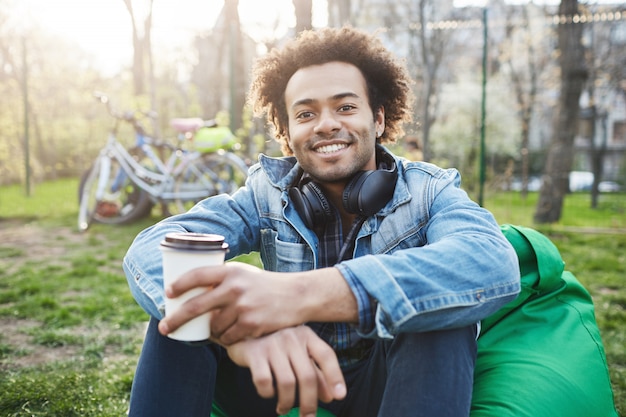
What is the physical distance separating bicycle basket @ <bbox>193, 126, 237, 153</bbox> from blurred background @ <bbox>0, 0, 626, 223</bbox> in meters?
0.70

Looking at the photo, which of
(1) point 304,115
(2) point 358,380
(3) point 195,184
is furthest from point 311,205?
(3) point 195,184

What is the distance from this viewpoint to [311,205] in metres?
2.06

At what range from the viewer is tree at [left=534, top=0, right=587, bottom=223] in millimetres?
8422

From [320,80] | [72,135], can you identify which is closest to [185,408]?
[320,80]

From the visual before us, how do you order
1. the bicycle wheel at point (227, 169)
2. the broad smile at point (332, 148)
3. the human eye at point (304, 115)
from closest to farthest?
1. the broad smile at point (332, 148)
2. the human eye at point (304, 115)
3. the bicycle wheel at point (227, 169)

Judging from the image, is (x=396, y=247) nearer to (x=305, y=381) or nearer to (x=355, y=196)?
(x=355, y=196)

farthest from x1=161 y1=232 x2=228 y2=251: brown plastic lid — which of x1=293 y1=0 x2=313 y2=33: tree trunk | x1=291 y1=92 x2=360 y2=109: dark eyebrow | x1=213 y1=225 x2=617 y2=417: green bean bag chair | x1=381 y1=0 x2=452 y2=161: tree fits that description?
x1=293 y1=0 x2=313 y2=33: tree trunk

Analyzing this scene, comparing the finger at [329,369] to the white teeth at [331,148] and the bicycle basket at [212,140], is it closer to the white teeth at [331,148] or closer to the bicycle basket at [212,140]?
the white teeth at [331,148]

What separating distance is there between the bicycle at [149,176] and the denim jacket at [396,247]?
4.72 meters

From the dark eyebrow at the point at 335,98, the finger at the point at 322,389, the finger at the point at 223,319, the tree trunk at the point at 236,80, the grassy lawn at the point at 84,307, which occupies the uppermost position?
the tree trunk at the point at 236,80

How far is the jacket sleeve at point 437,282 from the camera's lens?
4.48 feet

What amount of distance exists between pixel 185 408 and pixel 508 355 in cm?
110

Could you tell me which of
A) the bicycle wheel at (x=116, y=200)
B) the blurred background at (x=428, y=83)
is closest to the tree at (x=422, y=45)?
the blurred background at (x=428, y=83)

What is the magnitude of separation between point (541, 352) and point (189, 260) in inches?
52.4
